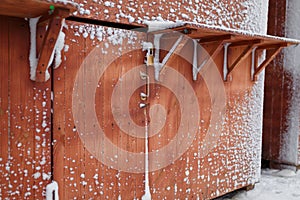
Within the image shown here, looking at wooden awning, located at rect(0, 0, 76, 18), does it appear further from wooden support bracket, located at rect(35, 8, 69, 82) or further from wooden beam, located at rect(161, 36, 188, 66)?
wooden beam, located at rect(161, 36, 188, 66)

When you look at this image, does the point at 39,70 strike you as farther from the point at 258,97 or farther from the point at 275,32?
the point at 275,32

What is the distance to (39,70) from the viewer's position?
2244 millimetres

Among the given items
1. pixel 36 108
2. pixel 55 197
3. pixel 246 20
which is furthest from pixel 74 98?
pixel 246 20

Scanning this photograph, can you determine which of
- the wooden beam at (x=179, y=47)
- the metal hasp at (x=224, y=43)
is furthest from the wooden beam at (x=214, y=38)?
the wooden beam at (x=179, y=47)

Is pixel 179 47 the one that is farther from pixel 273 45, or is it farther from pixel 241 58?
pixel 273 45

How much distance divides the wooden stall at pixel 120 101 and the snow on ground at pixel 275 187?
13.3 inches

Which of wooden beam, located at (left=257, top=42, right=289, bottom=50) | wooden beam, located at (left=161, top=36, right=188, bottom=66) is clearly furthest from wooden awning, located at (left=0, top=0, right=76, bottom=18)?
wooden beam, located at (left=257, top=42, right=289, bottom=50)

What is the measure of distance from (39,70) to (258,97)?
10.1 feet

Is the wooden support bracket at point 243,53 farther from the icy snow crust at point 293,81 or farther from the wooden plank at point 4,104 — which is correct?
the wooden plank at point 4,104

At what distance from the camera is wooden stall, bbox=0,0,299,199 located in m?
2.22

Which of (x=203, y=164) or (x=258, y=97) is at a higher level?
(x=258, y=97)

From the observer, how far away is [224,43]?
145 inches

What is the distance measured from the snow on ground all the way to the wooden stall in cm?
34

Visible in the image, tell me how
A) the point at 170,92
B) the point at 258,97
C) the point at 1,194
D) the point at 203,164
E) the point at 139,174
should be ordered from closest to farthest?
1. the point at 1,194
2. the point at 139,174
3. the point at 170,92
4. the point at 203,164
5. the point at 258,97
